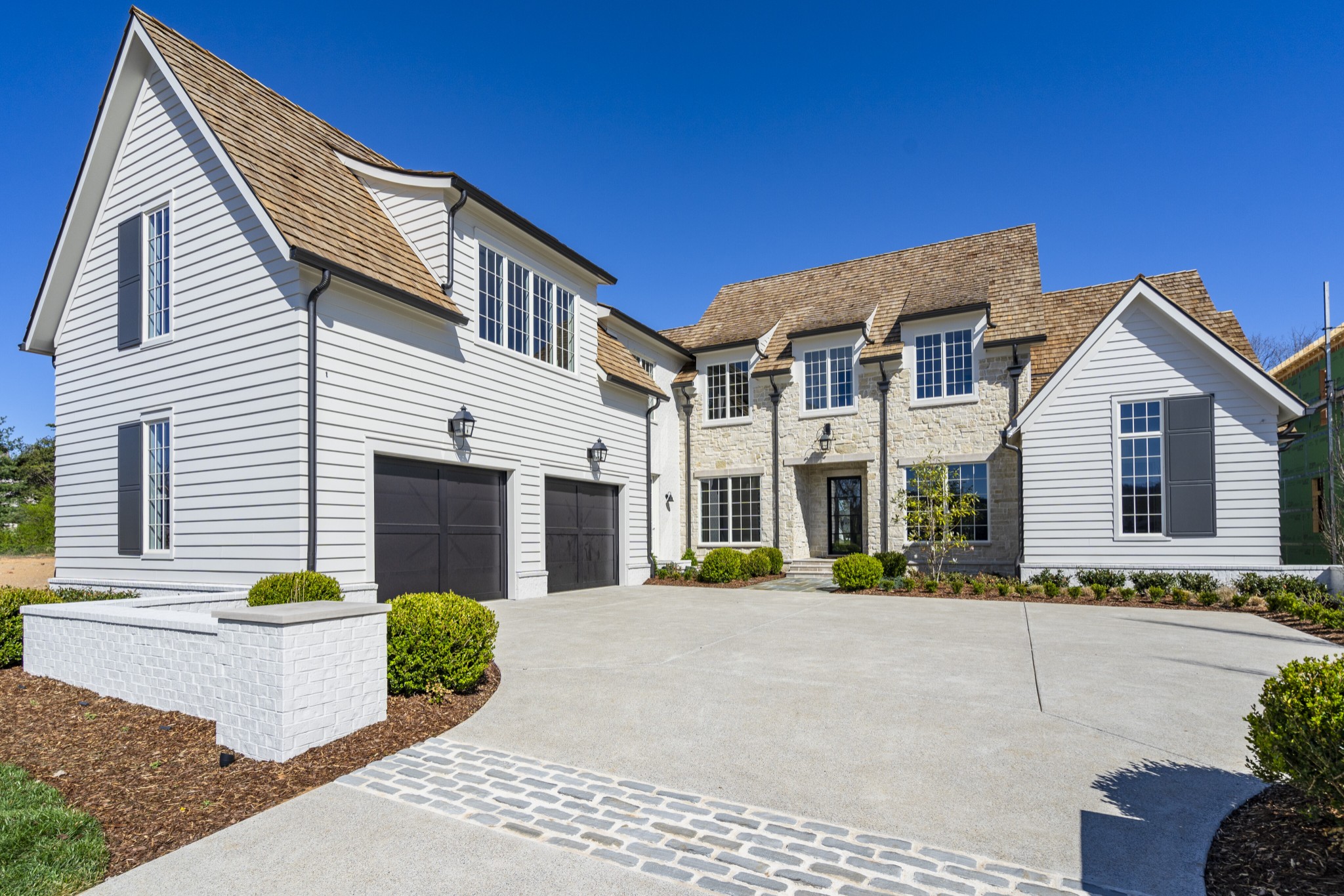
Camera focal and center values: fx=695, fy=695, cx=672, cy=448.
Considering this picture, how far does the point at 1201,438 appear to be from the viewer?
13.6 m

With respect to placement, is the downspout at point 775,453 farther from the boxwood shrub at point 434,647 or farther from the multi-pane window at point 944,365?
the boxwood shrub at point 434,647

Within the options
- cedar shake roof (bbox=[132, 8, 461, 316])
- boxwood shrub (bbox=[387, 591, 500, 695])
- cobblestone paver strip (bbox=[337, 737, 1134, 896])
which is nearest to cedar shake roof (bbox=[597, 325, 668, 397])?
cedar shake roof (bbox=[132, 8, 461, 316])

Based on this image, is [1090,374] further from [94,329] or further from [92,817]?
[94,329]

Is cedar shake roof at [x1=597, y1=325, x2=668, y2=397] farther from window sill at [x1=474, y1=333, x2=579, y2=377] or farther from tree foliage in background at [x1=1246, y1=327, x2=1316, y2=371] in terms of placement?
tree foliage in background at [x1=1246, y1=327, x2=1316, y2=371]

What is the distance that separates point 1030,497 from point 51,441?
160ft

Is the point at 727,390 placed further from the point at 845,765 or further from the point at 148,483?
the point at 845,765

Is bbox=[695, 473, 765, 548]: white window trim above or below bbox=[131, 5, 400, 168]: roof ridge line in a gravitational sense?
below

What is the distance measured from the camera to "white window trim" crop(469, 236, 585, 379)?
12609 millimetres

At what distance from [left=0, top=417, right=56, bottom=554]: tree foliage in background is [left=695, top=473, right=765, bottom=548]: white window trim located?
20368mm

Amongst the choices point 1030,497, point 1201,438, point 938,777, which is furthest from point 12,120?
point 1201,438

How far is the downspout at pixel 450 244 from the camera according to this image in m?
11.8

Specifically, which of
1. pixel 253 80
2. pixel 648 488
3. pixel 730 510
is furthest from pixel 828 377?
pixel 253 80

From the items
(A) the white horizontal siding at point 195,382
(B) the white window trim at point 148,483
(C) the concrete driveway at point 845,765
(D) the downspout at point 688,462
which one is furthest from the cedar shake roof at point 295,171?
(D) the downspout at point 688,462

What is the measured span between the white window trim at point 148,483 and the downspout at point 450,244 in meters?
4.62
